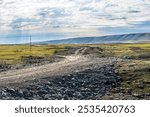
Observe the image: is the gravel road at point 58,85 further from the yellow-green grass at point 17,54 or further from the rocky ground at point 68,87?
the yellow-green grass at point 17,54

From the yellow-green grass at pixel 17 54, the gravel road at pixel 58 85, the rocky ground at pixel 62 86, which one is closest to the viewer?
the rocky ground at pixel 62 86

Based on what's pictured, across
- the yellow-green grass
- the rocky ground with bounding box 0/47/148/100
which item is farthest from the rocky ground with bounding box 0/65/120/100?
the yellow-green grass

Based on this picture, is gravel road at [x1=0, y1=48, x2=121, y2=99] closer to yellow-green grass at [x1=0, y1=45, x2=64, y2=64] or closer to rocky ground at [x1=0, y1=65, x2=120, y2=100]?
rocky ground at [x1=0, y1=65, x2=120, y2=100]

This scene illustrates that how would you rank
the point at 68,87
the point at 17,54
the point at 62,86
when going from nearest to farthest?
the point at 68,87 → the point at 62,86 → the point at 17,54

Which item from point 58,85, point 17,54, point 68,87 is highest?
point 58,85

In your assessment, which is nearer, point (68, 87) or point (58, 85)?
point (68, 87)

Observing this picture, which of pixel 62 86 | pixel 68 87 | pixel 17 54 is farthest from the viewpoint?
pixel 17 54

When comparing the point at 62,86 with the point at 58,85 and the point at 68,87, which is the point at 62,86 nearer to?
the point at 58,85

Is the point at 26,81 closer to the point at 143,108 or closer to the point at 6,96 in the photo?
the point at 6,96

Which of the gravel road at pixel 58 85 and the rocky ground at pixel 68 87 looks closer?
the rocky ground at pixel 68 87

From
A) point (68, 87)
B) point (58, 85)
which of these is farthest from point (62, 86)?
point (68, 87)

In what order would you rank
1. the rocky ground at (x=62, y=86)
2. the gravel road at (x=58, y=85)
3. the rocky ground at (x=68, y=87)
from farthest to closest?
the gravel road at (x=58, y=85), the rocky ground at (x=62, y=86), the rocky ground at (x=68, y=87)

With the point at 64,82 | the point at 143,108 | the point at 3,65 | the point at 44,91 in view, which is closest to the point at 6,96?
the point at 44,91

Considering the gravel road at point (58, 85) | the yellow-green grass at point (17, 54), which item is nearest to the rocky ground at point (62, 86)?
the gravel road at point (58, 85)
